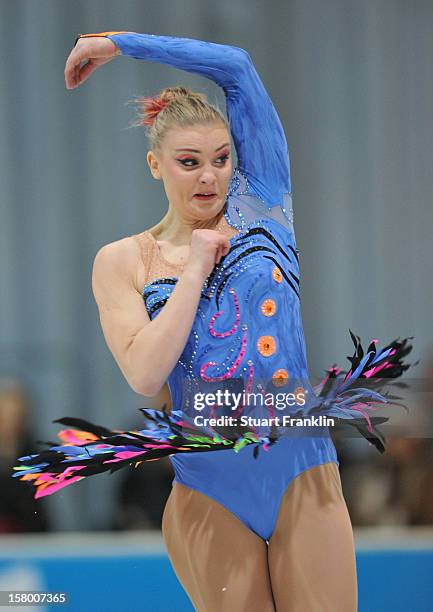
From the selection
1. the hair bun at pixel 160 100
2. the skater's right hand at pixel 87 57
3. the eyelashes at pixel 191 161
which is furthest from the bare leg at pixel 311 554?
the skater's right hand at pixel 87 57

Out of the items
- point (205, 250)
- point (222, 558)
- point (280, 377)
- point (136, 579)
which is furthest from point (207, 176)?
point (136, 579)

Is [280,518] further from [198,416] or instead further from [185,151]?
[185,151]

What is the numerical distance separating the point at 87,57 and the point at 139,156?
22cm

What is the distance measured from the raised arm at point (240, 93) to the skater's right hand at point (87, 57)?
0.02 meters

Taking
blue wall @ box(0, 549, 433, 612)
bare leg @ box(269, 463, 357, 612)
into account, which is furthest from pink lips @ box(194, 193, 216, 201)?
blue wall @ box(0, 549, 433, 612)

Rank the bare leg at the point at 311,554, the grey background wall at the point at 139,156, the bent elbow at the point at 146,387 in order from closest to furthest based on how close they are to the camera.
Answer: the bare leg at the point at 311,554, the bent elbow at the point at 146,387, the grey background wall at the point at 139,156

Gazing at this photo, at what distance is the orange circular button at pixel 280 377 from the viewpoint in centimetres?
183

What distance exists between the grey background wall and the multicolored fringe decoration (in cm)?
5

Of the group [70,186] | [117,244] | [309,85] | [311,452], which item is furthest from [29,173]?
[311,452]

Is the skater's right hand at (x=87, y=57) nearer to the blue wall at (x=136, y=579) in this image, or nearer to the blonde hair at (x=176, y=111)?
the blonde hair at (x=176, y=111)

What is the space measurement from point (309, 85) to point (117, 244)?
1.71ft

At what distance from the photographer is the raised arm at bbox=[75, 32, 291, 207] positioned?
1.83 metres

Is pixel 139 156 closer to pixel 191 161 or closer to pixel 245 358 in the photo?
pixel 191 161

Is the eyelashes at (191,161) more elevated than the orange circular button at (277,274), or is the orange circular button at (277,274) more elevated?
the eyelashes at (191,161)
